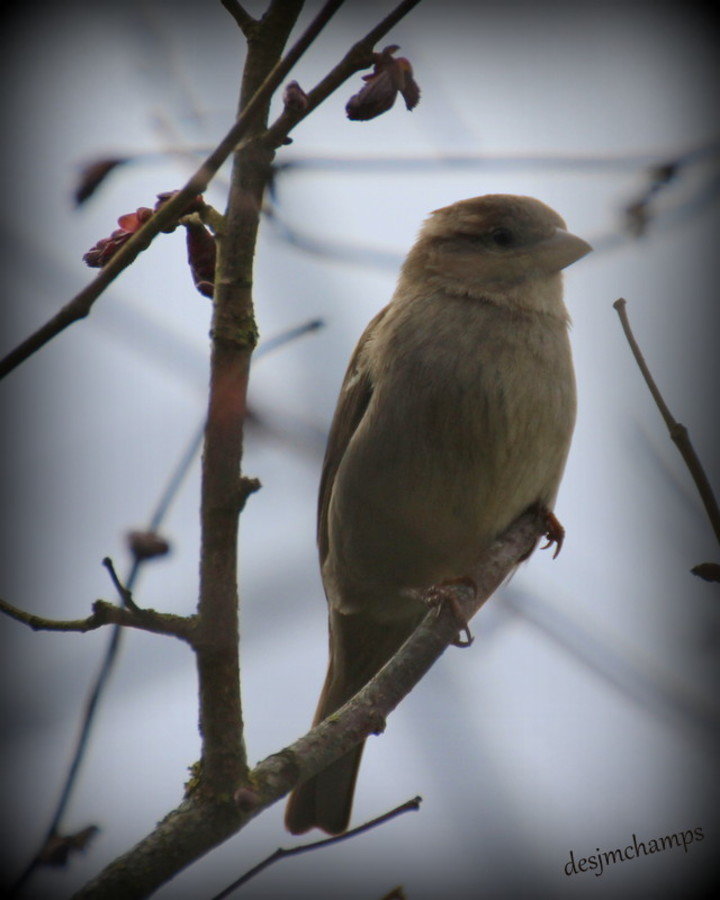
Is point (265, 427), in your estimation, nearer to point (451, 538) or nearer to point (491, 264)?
point (451, 538)

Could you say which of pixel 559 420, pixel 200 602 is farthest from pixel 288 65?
pixel 559 420

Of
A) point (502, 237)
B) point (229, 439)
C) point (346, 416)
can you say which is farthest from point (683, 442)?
point (502, 237)

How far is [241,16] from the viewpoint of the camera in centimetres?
193

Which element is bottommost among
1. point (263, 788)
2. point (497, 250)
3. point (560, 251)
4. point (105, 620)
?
point (263, 788)

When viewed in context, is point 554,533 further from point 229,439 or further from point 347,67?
point 347,67

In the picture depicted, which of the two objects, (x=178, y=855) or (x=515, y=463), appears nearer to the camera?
(x=178, y=855)

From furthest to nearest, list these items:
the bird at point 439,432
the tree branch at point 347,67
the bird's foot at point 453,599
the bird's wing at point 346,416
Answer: the bird's wing at point 346,416 → the bird at point 439,432 → the bird's foot at point 453,599 → the tree branch at point 347,67

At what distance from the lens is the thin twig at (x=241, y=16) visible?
6.27ft

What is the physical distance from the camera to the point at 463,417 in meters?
3.43

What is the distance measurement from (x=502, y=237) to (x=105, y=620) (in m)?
2.82

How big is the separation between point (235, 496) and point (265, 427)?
554 mm

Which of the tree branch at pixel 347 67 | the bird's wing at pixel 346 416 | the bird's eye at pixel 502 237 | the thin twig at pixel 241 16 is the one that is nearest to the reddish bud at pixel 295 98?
the tree branch at pixel 347 67

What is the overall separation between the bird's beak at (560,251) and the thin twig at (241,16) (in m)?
2.15

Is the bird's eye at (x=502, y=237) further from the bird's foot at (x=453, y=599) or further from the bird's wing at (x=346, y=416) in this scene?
the bird's foot at (x=453, y=599)
